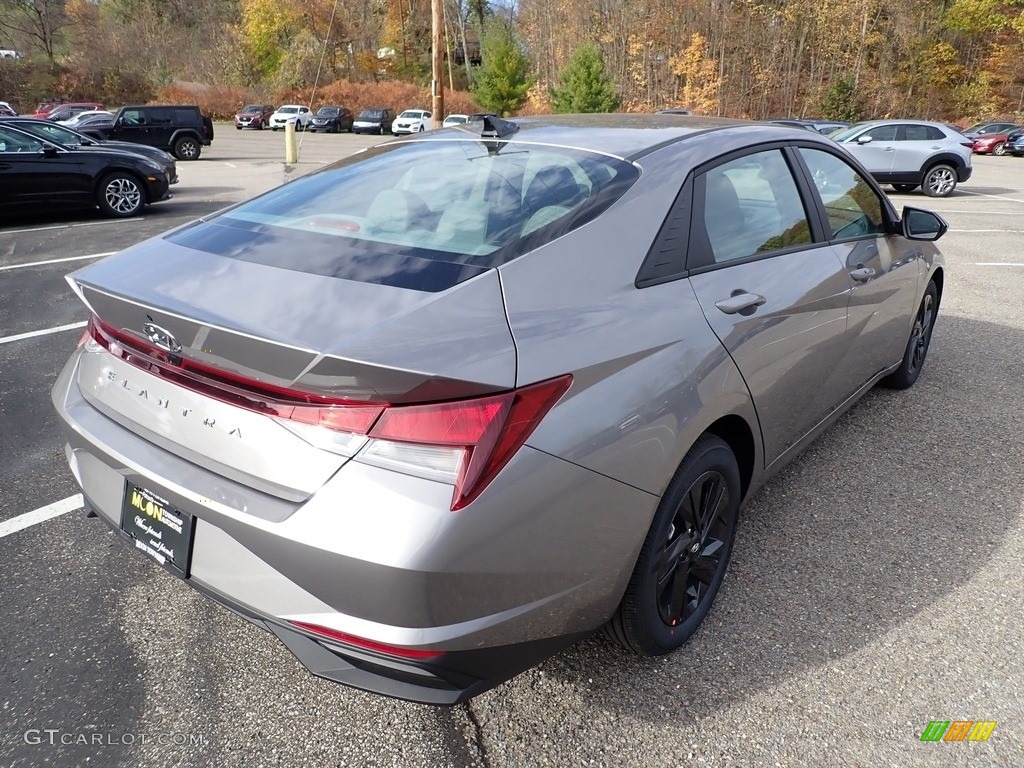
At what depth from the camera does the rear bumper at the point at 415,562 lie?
1550 mm

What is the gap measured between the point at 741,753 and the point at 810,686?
0.37 meters

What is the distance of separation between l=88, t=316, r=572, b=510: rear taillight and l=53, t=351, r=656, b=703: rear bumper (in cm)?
3

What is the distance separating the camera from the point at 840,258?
3.09m

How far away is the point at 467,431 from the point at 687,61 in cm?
5096

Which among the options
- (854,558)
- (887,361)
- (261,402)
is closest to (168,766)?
(261,402)

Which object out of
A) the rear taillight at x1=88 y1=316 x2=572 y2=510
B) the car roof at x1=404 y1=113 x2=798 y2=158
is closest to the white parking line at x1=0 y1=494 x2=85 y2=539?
the rear taillight at x1=88 y1=316 x2=572 y2=510

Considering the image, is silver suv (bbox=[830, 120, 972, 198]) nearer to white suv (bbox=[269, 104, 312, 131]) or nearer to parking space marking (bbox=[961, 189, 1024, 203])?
parking space marking (bbox=[961, 189, 1024, 203])

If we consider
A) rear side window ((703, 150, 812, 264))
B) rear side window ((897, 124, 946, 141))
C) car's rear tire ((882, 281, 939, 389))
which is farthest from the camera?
rear side window ((897, 124, 946, 141))

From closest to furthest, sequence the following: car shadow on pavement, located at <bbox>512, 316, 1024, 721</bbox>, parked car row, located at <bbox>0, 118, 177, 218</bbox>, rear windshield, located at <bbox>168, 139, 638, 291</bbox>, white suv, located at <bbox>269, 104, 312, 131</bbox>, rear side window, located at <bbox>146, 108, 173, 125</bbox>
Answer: rear windshield, located at <bbox>168, 139, 638, 291</bbox> < car shadow on pavement, located at <bbox>512, 316, 1024, 721</bbox> < parked car row, located at <bbox>0, 118, 177, 218</bbox> < rear side window, located at <bbox>146, 108, 173, 125</bbox> < white suv, located at <bbox>269, 104, 312, 131</bbox>

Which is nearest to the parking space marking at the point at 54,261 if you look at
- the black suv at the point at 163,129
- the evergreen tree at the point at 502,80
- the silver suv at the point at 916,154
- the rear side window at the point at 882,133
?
the silver suv at the point at 916,154

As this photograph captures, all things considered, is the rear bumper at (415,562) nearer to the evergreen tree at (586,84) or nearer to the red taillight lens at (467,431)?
the red taillight lens at (467,431)

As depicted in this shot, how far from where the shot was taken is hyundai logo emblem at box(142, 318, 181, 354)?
5.92 ft

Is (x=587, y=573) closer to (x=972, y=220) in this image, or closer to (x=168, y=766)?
(x=168, y=766)

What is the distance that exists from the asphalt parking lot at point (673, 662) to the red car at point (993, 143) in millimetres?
34175
